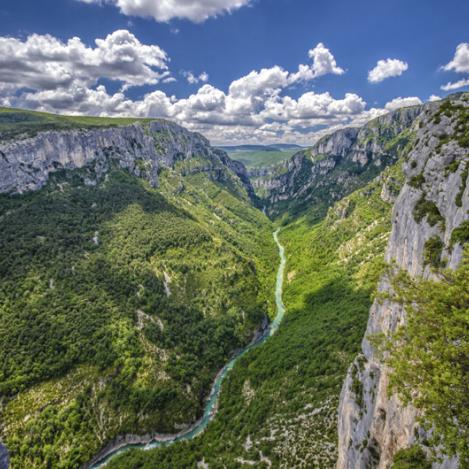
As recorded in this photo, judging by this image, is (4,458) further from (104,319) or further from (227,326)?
(227,326)

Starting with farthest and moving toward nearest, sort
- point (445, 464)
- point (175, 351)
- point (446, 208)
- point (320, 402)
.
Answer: point (175, 351) → point (320, 402) → point (446, 208) → point (445, 464)

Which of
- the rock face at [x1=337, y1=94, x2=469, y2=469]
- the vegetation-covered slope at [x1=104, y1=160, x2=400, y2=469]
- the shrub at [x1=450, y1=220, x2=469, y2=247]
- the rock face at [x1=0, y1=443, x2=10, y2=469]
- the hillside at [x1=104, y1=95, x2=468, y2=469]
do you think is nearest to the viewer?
the shrub at [x1=450, y1=220, x2=469, y2=247]

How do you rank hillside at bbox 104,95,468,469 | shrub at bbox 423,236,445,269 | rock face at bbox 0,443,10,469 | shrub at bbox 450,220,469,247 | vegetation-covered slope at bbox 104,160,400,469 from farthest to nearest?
rock face at bbox 0,443,10,469
vegetation-covered slope at bbox 104,160,400,469
hillside at bbox 104,95,468,469
shrub at bbox 423,236,445,269
shrub at bbox 450,220,469,247

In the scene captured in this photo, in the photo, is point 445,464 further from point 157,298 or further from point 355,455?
point 157,298

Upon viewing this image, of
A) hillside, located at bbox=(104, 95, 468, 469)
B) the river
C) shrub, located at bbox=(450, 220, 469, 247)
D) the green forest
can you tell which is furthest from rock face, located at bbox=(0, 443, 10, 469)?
shrub, located at bbox=(450, 220, 469, 247)

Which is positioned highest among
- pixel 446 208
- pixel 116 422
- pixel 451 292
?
pixel 446 208

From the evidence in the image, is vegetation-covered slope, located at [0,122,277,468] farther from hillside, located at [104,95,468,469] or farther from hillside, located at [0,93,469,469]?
hillside, located at [104,95,468,469]

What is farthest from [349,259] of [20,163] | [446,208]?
[20,163]
